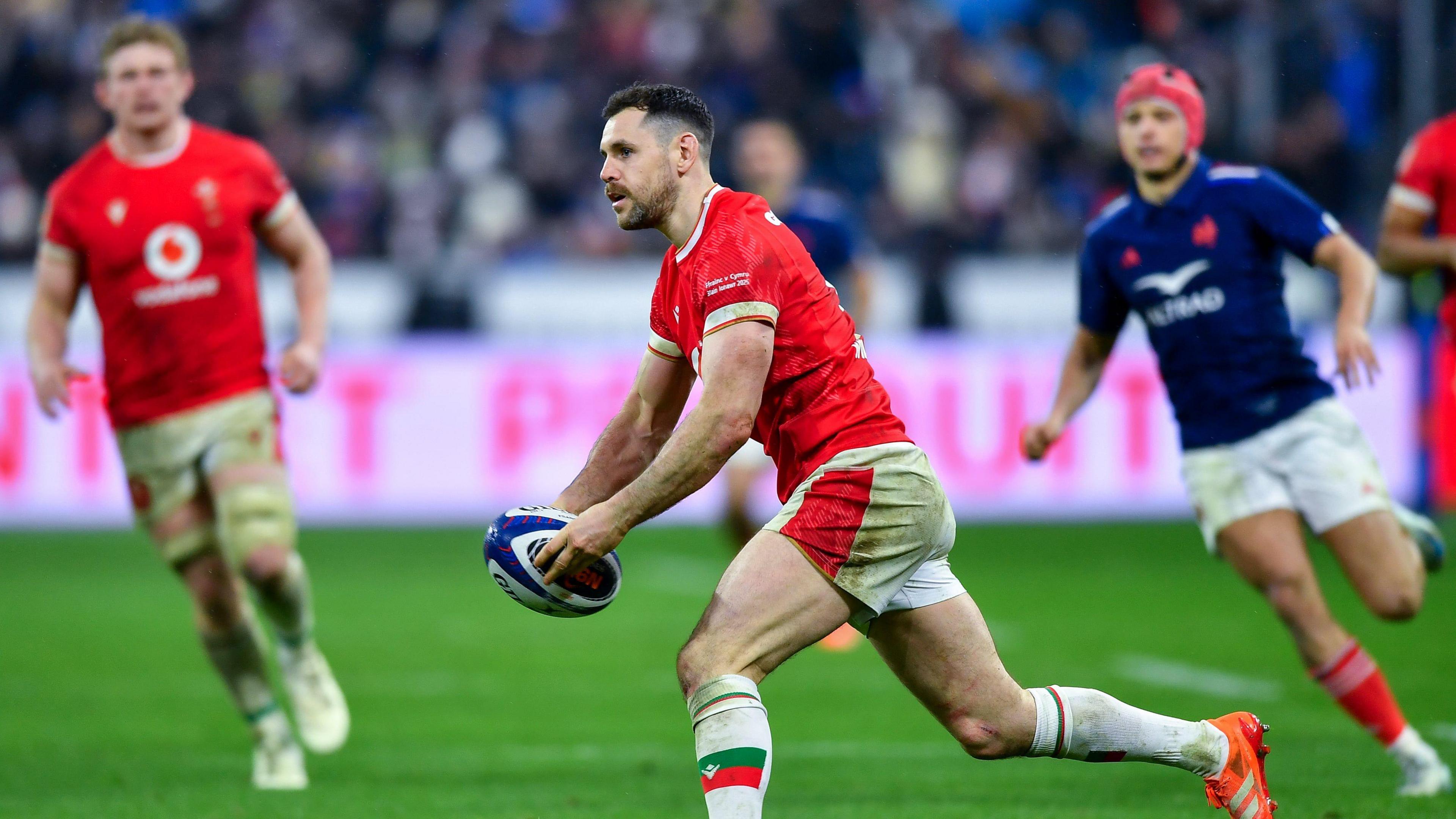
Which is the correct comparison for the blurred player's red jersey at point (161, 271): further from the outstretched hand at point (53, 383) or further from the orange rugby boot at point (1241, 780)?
the orange rugby boot at point (1241, 780)

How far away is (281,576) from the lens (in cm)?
673

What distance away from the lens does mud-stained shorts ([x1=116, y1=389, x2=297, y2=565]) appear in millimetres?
6754

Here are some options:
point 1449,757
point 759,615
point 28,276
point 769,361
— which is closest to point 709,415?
point 769,361

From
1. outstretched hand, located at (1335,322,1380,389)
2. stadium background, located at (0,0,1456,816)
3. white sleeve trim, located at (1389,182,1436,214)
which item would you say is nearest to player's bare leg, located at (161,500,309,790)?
stadium background, located at (0,0,1456,816)

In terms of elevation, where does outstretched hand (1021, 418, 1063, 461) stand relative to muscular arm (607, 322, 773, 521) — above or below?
below

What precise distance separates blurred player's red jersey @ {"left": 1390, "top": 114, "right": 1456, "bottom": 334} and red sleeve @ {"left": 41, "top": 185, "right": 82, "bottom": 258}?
5332 millimetres

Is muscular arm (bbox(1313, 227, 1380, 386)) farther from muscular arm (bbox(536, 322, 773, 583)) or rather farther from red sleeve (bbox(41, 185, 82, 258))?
red sleeve (bbox(41, 185, 82, 258))

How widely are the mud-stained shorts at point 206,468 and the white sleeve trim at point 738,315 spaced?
112 inches

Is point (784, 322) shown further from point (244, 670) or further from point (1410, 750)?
point (244, 670)

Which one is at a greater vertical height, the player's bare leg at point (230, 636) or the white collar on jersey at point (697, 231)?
the white collar on jersey at point (697, 231)

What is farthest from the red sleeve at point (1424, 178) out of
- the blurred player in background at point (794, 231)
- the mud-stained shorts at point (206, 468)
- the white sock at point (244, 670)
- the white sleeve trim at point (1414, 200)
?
the white sock at point (244, 670)

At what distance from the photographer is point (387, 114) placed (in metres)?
19.6

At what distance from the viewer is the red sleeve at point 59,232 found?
682 centimetres

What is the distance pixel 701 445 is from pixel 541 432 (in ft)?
35.7
